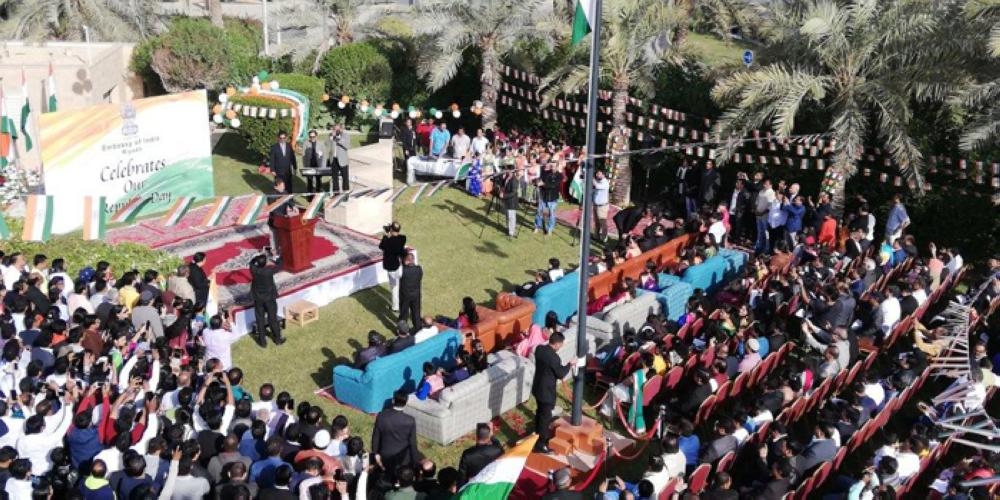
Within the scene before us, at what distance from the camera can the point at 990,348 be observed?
13.9 m

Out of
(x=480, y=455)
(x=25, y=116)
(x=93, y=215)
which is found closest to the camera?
(x=480, y=455)

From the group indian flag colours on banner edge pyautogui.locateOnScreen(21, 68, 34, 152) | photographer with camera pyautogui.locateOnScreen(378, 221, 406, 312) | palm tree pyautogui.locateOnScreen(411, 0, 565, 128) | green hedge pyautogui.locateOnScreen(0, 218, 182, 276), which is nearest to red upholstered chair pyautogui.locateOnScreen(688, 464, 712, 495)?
photographer with camera pyautogui.locateOnScreen(378, 221, 406, 312)

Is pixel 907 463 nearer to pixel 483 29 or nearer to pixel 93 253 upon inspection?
pixel 93 253

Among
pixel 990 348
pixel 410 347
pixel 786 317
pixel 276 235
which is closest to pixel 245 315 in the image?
pixel 276 235

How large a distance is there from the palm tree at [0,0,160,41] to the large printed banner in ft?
39.0

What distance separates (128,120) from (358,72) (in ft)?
33.1

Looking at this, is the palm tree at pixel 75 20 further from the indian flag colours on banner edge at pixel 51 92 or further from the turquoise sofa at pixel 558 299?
the turquoise sofa at pixel 558 299

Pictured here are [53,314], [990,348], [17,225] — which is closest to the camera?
[53,314]

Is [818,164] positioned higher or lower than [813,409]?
higher

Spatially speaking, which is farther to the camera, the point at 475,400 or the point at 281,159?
the point at 281,159

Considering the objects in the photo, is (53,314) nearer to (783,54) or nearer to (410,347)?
(410,347)

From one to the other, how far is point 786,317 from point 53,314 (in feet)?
35.1

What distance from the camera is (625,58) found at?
21094 mm

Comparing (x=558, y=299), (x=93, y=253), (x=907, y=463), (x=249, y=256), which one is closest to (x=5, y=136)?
(x=249, y=256)
